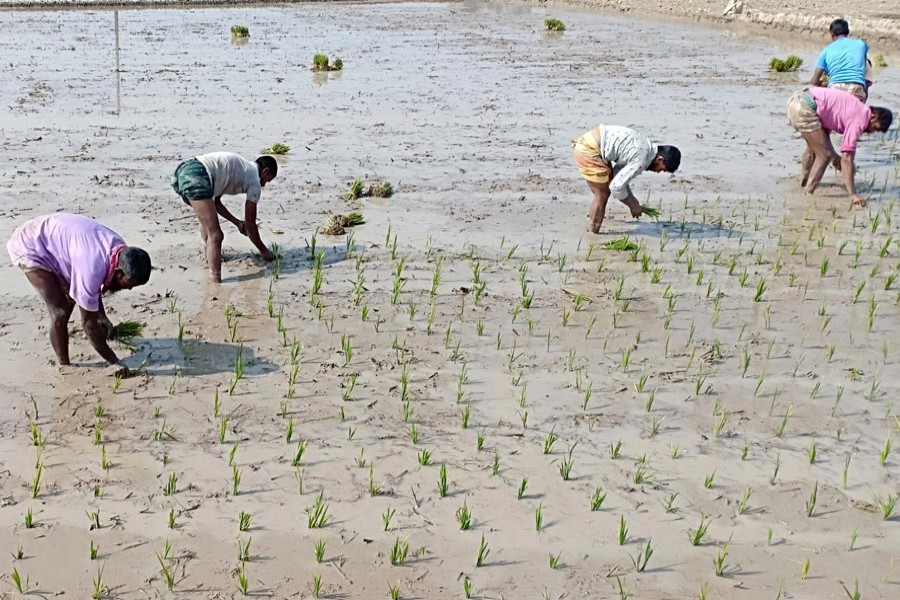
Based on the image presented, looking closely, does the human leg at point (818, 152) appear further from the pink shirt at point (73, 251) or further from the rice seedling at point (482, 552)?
the pink shirt at point (73, 251)

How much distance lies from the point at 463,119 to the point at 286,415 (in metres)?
7.80

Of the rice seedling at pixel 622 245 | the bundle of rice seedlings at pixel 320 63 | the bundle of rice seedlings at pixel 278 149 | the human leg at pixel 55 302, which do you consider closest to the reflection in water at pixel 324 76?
the bundle of rice seedlings at pixel 320 63

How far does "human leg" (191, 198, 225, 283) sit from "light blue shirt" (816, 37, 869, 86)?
21.1ft

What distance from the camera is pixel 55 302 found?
4852 millimetres

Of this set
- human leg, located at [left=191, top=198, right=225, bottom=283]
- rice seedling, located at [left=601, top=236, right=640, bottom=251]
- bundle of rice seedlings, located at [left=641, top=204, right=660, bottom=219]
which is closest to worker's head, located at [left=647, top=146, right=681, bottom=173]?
bundle of rice seedlings, located at [left=641, top=204, right=660, bottom=219]

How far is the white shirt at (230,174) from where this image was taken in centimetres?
631

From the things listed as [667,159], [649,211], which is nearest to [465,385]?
[667,159]

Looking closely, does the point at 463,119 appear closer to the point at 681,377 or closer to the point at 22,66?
the point at 681,377

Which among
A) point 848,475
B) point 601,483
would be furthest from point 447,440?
point 848,475

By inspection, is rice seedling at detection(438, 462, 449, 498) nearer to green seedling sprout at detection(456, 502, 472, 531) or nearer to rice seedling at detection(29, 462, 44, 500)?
green seedling sprout at detection(456, 502, 472, 531)

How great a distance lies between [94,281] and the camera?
181 inches

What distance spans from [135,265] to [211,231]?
173 centimetres

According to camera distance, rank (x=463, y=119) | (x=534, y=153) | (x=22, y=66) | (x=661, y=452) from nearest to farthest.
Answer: (x=661, y=452) < (x=534, y=153) < (x=463, y=119) < (x=22, y=66)

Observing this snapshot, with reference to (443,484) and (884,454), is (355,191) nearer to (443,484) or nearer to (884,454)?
(443,484)
